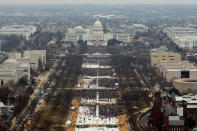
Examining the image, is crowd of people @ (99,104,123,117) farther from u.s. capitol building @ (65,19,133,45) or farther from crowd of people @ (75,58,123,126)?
u.s. capitol building @ (65,19,133,45)

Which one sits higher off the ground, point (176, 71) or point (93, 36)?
point (176, 71)

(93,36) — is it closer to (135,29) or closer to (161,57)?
(135,29)

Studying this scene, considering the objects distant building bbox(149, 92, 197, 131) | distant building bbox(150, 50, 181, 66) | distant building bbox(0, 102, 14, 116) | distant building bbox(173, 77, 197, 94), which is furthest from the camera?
distant building bbox(150, 50, 181, 66)

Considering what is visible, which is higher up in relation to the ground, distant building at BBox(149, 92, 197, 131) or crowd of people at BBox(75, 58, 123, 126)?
distant building at BBox(149, 92, 197, 131)

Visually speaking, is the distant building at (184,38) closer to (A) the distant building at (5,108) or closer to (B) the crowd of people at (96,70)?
(B) the crowd of people at (96,70)

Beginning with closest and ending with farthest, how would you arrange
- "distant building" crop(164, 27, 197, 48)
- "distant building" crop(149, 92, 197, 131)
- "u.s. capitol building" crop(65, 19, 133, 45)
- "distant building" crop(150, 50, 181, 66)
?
"distant building" crop(149, 92, 197, 131) → "distant building" crop(150, 50, 181, 66) → "distant building" crop(164, 27, 197, 48) → "u.s. capitol building" crop(65, 19, 133, 45)

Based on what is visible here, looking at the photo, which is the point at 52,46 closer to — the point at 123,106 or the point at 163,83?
the point at 163,83

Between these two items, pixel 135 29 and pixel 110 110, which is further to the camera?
pixel 135 29

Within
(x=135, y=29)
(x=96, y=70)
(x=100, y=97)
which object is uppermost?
(x=135, y=29)

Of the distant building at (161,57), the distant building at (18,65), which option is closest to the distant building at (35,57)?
the distant building at (18,65)

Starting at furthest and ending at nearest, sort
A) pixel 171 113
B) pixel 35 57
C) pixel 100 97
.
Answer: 1. pixel 35 57
2. pixel 100 97
3. pixel 171 113

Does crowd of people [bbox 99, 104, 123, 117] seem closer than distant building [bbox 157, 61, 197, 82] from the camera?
Yes

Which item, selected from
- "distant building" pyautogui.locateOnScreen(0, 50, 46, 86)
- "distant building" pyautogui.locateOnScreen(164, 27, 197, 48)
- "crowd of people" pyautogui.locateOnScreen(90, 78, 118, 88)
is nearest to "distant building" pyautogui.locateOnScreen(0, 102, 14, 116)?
"distant building" pyautogui.locateOnScreen(0, 50, 46, 86)

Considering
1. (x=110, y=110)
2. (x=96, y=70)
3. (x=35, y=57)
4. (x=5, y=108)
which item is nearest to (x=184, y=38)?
(x=96, y=70)
